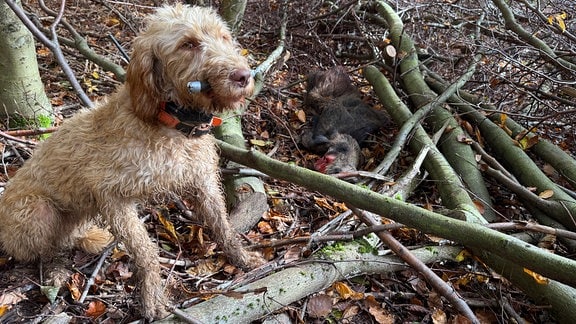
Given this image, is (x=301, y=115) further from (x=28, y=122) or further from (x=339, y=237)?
(x=28, y=122)

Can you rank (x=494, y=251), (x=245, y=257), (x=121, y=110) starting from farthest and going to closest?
(x=245, y=257) → (x=121, y=110) → (x=494, y=251)

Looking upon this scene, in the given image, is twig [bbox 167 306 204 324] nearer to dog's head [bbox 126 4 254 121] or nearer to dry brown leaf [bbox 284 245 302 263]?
dry brown leaf [bbox 284 245 302 263]

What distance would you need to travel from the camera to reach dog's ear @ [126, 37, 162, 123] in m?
3.06

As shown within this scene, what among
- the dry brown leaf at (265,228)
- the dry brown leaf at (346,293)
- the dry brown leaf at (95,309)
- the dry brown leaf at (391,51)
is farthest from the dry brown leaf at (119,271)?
the dry brown leaf at (391,51)

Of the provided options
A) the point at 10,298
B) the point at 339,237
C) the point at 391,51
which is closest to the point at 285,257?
the point at 339,237

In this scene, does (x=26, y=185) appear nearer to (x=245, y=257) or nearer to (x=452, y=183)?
(x=245, y=257)

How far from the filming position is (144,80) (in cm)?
306

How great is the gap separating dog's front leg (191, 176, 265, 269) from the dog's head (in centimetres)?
88

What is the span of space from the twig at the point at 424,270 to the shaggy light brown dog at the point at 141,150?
132 centimetres

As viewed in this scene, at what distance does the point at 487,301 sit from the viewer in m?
3.53

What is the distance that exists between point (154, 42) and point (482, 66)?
4260mm

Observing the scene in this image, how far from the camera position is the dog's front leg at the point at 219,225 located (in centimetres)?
381

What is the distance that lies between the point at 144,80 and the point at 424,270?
233 cm

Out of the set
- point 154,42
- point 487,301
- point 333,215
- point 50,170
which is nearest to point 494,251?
point 487,301
